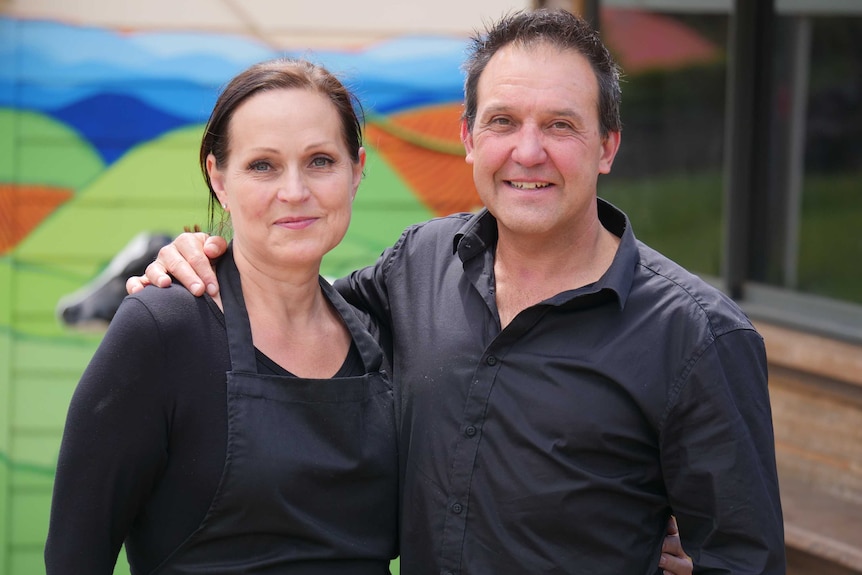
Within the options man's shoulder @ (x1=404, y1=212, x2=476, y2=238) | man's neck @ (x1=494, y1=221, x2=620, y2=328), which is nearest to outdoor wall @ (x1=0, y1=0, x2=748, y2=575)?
man's shoulder @ (x1=404, y1=212, x2=476, y2=238)

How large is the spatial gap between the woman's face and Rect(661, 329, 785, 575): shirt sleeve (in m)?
0.73

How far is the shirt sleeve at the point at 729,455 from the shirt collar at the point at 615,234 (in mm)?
208

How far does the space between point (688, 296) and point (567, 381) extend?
273mm

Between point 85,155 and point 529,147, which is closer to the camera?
point 529,147

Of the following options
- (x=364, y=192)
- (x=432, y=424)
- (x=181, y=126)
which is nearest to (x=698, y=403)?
(x=432, y=424)

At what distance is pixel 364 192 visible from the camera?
4.25 m

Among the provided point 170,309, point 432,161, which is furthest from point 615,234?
point 432,161

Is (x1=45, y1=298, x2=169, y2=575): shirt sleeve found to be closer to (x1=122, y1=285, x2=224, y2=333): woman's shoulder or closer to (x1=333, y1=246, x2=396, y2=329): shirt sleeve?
(x1=122, y1=285, x2=224, y2=333): woman's shoulder

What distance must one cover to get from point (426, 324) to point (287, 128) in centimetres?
52

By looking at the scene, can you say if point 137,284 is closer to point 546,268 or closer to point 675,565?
point 546,268

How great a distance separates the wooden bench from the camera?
3.28 m

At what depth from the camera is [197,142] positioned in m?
4.16

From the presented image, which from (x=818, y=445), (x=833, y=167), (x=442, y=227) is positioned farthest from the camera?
(x=833, y=167)

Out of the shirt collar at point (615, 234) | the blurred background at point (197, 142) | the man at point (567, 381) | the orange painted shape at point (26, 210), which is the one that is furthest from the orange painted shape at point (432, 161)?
the man at point (567, 381)
